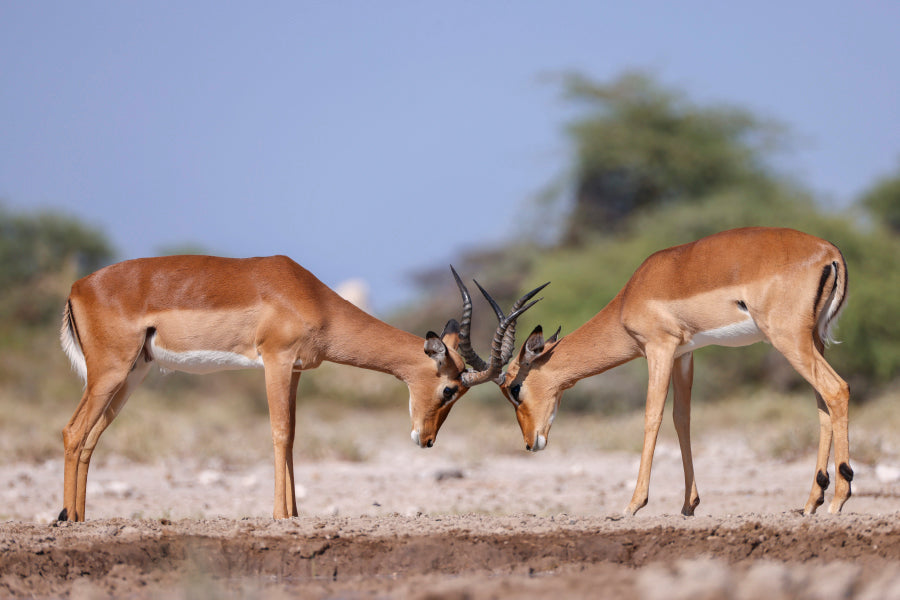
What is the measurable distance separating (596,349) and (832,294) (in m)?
1.90

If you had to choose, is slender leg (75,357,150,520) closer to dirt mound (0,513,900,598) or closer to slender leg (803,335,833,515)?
dirt mound (0,513,900,598)

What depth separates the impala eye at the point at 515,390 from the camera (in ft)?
27.6

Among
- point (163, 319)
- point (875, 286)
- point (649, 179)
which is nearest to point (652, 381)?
point (163, 319)

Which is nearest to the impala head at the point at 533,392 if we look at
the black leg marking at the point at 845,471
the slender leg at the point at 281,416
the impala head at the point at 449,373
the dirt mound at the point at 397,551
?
the impala head at the point at 449,373

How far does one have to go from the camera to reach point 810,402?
17.9 metres

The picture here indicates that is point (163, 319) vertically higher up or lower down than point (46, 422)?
higher up

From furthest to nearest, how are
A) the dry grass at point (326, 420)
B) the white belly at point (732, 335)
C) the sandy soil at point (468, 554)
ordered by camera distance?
1. the dry grass at point (326, 420)
2. the white belly at point (732, 335)
3. the sandy soil at point (468, 554)

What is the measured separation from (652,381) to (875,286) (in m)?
13.4

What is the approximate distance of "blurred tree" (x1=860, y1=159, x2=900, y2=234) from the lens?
34.6 m

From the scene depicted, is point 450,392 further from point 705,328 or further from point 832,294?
point 832,294

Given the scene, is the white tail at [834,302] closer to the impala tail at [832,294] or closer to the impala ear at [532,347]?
the impala tail at [832,294]

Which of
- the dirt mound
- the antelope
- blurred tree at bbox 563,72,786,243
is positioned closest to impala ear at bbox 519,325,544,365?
the antelope

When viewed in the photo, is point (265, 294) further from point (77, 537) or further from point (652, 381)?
point (652, 381)

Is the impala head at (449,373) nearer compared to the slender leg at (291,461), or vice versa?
the slender leg at (291,461)
